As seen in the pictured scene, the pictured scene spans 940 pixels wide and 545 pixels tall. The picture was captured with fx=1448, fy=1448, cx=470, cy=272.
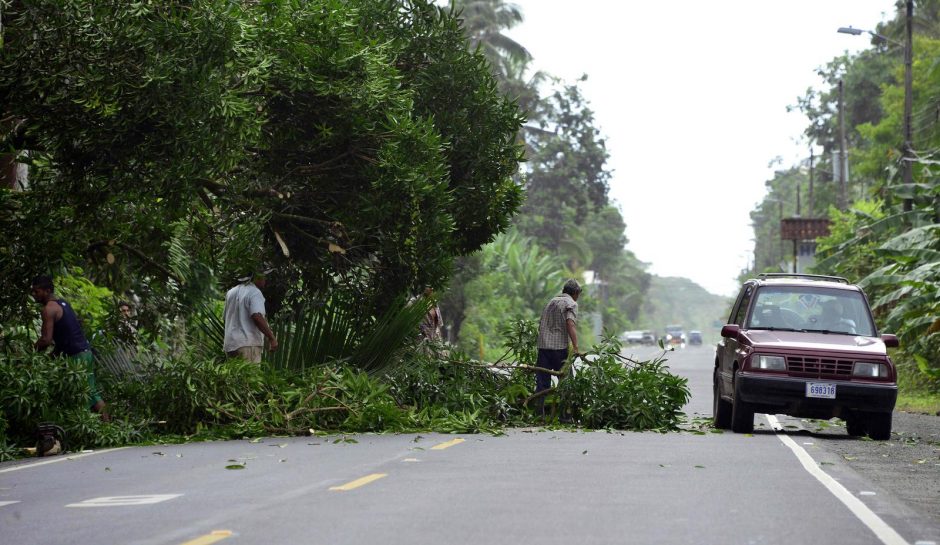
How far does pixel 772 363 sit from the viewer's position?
17.1 m

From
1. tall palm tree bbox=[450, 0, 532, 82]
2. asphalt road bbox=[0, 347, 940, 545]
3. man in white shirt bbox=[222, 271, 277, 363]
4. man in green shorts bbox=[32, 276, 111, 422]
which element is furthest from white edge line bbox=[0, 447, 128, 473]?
tall palm tree bbox=[450, 0, 532, 82]

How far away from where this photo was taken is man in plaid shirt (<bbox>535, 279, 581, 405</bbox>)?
61.9 ft

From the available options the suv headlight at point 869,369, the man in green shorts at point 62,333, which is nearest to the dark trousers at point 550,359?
the suv headlight at point 869,369

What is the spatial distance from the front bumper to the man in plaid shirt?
2.63 m

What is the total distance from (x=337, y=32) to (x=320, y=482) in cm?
849

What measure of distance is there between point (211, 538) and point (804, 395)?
1023cm

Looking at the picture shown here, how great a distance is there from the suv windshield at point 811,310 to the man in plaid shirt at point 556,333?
90.0 inches

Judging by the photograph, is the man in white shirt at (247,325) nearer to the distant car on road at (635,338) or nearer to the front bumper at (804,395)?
the front bumper at (804,395)

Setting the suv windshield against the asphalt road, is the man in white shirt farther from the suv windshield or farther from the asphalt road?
the suv windshield

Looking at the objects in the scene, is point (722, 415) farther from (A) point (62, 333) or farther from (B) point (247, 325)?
(A) point (62, 333)

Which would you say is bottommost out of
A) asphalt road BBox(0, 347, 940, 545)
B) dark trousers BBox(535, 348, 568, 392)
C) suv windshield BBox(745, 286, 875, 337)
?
asphalt road BBox(0, 347, 940, 545)

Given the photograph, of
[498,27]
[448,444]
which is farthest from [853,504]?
[498,27]

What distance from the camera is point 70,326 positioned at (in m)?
15.4

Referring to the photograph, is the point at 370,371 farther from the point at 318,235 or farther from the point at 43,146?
the point at 43,146
